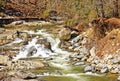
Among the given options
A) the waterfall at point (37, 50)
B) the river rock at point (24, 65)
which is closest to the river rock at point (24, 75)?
the river rock at point (24, 65)

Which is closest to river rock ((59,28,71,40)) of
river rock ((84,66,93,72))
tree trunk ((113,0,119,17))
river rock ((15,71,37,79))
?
tree trunk ((113,0,119,17))

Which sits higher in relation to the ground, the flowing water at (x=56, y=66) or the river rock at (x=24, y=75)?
the river rock at (x=24, y=75)

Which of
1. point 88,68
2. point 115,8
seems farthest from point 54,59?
point 115,8

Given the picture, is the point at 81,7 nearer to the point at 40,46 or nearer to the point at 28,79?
the point at 40,46

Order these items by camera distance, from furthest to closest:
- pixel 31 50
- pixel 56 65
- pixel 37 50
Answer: pixel 37 50 < pixel 31 50 < pixel 56 65

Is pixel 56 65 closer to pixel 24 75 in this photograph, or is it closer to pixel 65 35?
pixel 24 75

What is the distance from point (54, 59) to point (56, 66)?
2990 mm

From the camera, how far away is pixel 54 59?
106 feet

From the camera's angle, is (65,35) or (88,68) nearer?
(88,68)

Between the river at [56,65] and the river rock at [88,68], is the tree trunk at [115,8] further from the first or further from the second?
the river rock at [88,68]

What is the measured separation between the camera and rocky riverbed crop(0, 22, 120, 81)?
Result: 2541cm

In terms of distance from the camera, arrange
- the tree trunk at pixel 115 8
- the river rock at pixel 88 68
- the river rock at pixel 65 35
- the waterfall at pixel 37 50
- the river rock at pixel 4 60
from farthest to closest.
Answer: the river rock at pixel 65 35 < the tree trunk at pixel 115 8 < the waterfall at pixel 37 50 < the river rock at pixel 4 60 < the river rock at pixel 88 68

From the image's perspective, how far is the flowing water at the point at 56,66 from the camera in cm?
2523

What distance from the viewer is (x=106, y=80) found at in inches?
965
